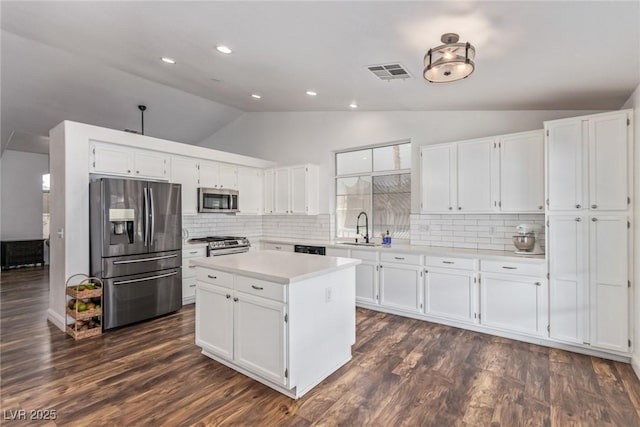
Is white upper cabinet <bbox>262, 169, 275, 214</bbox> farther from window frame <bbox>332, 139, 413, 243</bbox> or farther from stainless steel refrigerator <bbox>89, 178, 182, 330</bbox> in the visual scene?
stainless steel refrigerator <bbox>89, 178, 182, 330</bbox>

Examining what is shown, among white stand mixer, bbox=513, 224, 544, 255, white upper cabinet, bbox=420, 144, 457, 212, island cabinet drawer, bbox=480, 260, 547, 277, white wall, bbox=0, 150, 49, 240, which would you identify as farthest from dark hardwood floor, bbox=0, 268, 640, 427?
white wall, bbox=0, 150, 49, 240

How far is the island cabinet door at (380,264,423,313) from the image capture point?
4023 millimetres

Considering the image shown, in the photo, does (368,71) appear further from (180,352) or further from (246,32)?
(180,352)

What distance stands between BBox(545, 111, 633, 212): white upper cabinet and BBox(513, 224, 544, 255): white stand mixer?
404 mm

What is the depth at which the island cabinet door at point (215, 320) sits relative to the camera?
2.72 m

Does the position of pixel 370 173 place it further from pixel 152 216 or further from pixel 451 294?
pixel 152 216

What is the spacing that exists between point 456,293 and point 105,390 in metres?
3.50

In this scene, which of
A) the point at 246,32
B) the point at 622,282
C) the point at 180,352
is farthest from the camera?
the point at 180,352

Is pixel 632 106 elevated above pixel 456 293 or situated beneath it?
elevated above

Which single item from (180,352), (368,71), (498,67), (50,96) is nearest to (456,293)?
(498,67)

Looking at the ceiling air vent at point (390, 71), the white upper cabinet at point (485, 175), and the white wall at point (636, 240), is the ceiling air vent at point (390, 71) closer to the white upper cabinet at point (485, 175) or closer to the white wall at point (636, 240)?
the white upper cabinet at point (485, 175)

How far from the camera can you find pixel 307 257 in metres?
3.20

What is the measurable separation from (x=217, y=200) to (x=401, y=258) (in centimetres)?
312

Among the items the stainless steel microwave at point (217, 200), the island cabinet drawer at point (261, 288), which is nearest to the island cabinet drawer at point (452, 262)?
the island cabinet drawer at point (261, 288)
